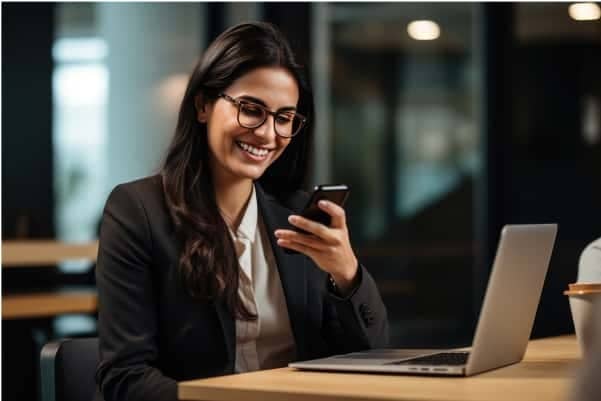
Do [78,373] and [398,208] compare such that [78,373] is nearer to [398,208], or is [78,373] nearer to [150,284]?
[150,284]

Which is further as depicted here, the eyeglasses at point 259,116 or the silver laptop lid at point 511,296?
the eyeglasses at point 259,116

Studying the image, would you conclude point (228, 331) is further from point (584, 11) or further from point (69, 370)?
point (584, 11)

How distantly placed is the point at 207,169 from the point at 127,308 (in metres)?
0.37

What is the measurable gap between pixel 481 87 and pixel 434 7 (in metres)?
0.49

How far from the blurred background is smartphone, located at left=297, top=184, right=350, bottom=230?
3690 millimetres

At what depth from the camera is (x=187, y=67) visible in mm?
5992

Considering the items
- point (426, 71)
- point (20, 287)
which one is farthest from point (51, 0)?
point (426, 71)

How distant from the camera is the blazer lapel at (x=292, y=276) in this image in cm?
210

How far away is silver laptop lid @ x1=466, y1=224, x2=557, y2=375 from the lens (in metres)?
1.60

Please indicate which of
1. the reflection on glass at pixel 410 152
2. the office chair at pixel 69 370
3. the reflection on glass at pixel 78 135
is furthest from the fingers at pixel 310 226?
the reflection on glass at pixel 410 152

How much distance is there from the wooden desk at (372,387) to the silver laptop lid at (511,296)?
0.13 ft

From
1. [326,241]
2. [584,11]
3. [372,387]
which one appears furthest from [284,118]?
[584,11]

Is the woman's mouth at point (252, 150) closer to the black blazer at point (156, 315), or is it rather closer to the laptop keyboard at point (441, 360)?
the black blazer at point (156, 315)

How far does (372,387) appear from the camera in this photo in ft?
4.87
